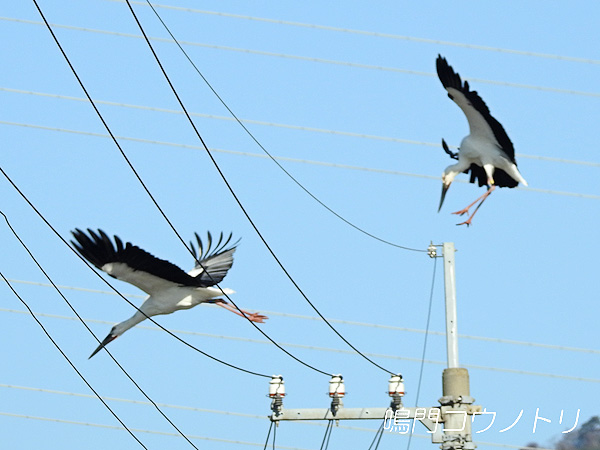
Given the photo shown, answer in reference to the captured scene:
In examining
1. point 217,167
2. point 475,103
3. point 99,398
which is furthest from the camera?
point 475,103

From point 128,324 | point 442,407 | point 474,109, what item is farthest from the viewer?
point 128,324

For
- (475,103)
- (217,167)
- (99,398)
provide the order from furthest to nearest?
(475,103), (99,398), (217,167)

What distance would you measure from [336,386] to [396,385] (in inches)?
28.7

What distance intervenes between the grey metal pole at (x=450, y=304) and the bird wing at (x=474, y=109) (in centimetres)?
333

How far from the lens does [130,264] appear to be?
1842 centimetres

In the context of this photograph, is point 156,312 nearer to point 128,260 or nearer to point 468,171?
point 128,260

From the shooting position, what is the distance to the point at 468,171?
18.1 m

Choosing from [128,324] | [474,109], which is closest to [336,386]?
[474,109]

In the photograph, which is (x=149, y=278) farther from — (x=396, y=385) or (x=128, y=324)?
(x=396, y=385)

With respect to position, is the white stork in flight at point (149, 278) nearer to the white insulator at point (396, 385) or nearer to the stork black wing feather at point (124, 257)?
the stork black wing feather at point (124, 257)

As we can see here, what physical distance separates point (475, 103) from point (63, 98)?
218 inches

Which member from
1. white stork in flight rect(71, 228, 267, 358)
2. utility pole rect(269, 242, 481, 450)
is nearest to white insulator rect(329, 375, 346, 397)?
utility pole rect(269, 242, 481, 450)

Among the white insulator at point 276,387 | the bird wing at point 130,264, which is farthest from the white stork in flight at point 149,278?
the white insulator at point 276,387

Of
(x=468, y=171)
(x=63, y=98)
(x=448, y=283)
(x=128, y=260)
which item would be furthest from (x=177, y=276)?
(x=448, y=283)
